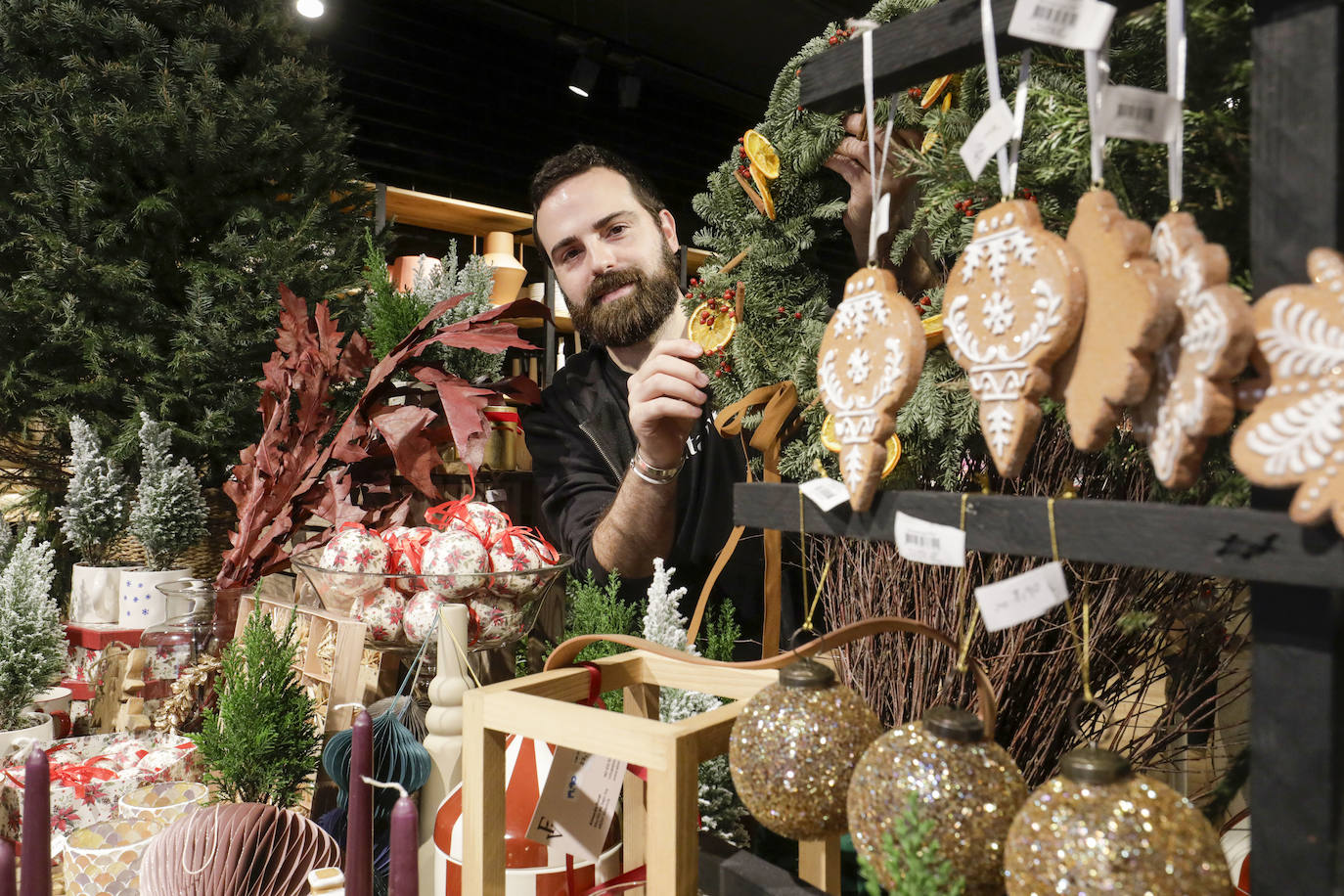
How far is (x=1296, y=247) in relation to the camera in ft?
1.36

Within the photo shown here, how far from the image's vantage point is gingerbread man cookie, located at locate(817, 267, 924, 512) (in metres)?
0.53

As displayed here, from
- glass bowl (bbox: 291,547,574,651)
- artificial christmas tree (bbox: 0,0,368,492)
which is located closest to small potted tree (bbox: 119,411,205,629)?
artificial christmas tree (bbox: 0,0,368,492)

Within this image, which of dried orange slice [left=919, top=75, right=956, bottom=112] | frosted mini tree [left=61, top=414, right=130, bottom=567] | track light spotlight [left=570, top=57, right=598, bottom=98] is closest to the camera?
dried orange slice [left=919, top=75, right=956, bottom=112]

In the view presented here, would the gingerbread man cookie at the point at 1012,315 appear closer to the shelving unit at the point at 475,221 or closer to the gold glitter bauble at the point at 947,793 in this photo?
the gold glitter bauble at the point at 947,793

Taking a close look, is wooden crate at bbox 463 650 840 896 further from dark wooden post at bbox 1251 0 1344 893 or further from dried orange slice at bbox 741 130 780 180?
dried orange slice at bbox 741 130 780 180

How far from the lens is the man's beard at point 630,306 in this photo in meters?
1.97

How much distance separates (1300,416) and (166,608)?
4.56 feet

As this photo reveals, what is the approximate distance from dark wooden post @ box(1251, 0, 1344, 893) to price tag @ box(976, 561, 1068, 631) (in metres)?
0.09

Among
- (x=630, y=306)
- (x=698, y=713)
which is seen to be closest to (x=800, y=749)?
(x=698, y=713)

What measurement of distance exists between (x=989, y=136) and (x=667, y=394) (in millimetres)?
788

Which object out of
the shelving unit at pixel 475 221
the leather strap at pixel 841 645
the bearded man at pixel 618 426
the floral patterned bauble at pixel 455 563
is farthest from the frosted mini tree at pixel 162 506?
the shelving unit at pixel 475 221

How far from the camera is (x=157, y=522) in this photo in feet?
4.30

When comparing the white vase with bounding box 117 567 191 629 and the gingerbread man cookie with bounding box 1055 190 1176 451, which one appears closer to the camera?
the gingerbread man cookie with bounding box 1055 190 1176 451

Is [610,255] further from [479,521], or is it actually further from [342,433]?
[479,521]
